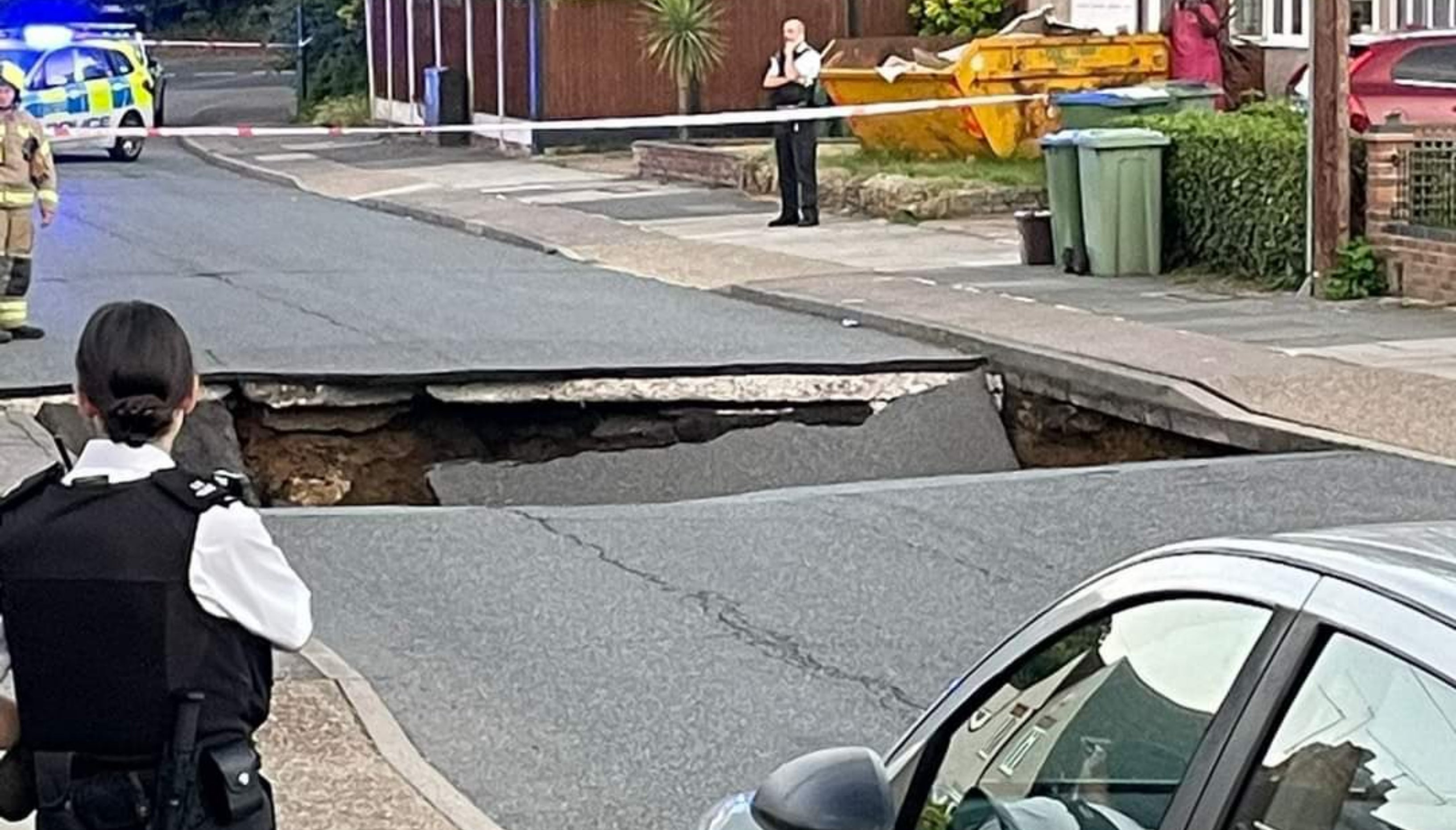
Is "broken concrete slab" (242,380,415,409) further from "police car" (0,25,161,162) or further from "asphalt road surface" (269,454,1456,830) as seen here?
"police car" (0,25,161,162)

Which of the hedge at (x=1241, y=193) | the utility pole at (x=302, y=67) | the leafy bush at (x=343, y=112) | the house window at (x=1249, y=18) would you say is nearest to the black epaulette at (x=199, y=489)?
the hedge at (x=1241, y=193)

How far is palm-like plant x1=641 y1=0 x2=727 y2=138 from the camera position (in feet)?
112

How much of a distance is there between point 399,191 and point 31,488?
27.3 meters

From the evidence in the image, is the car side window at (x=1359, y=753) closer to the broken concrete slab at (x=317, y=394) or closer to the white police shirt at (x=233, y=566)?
the white police shirt at (x=233, y=566)

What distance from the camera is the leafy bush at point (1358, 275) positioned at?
707 inches

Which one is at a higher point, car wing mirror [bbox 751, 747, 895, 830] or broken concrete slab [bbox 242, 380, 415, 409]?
car wing mirror [bbox 751, 747, 895, 830]

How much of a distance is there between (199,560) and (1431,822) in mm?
2236

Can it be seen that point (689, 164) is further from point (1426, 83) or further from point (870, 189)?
point (1426, 83)

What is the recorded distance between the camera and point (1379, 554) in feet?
10.5

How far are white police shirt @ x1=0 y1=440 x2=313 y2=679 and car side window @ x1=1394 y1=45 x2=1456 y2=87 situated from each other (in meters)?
19.6

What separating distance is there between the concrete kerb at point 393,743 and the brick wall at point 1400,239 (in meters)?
10.4

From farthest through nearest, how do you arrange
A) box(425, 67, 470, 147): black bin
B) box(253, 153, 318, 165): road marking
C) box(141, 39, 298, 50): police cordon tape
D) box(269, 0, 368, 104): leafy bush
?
box(141, 39, 298, 50): police cordon tape, box(269, 0, 368, 104): leafy bush, box(425, 67, 470, 147): black bin, box(253, 153, 318, 165): road marking

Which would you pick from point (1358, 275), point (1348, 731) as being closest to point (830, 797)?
point (1348, 731)

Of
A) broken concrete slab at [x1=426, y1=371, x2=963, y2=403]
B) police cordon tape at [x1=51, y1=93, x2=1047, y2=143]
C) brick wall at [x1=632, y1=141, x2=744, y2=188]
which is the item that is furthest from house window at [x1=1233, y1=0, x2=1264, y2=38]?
broken concrete slab at [x1=426, y1=371, x2=963, y2=403]
